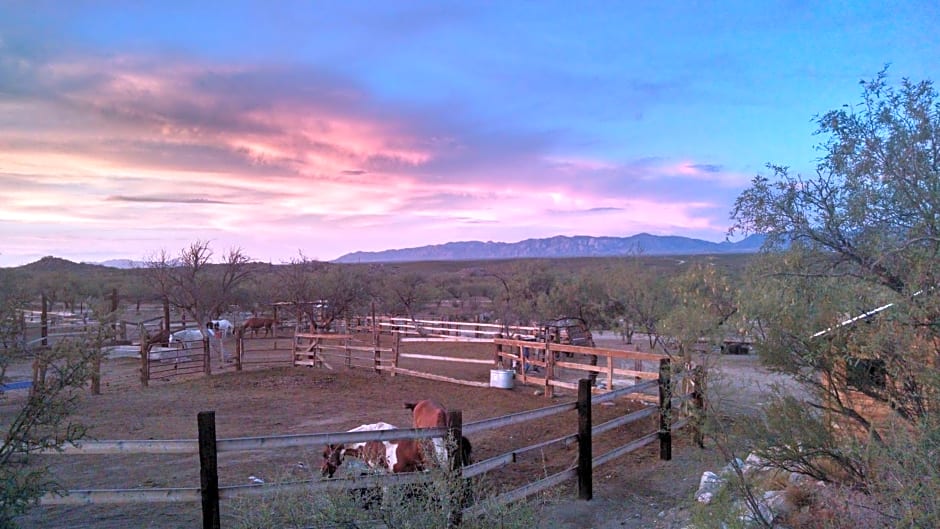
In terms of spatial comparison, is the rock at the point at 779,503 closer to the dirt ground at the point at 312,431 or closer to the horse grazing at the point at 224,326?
the dirt ground at the point at 312,431

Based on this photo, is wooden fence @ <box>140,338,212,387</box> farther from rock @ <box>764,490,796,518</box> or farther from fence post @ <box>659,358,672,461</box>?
rock @ <box>764,490,796,518</box>

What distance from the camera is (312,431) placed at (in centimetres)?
938

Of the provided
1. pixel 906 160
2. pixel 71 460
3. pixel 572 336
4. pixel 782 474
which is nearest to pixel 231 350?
pixel 572 336

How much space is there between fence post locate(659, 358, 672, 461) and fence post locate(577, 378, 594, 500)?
1598 millimetres

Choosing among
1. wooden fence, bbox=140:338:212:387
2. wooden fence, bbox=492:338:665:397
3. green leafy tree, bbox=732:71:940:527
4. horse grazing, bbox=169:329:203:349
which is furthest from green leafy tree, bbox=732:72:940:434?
horse grazing, bbox=169:329:203:349

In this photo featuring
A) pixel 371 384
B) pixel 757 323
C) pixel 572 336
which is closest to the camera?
pixel 757 323

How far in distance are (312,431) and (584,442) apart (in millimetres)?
4933

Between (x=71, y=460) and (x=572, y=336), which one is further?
(x=572, y=336)

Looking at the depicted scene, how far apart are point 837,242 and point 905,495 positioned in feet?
7.15

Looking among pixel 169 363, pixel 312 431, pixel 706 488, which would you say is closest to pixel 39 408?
pixel 706 488

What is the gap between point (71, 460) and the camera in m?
7.75

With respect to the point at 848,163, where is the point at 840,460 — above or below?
below

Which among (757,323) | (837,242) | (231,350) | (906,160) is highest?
(906,160)

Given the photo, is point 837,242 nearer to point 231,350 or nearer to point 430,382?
point 430,382
